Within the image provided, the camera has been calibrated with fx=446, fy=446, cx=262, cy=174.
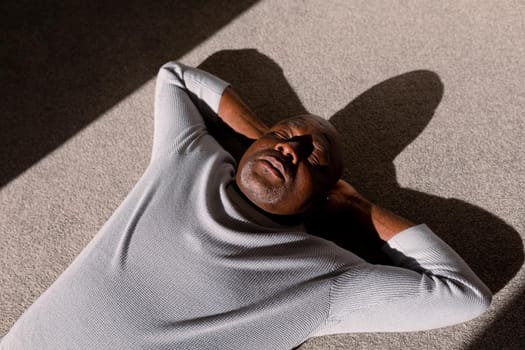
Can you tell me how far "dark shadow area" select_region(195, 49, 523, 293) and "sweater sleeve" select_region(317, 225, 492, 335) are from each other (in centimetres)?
19

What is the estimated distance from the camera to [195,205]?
1.08m

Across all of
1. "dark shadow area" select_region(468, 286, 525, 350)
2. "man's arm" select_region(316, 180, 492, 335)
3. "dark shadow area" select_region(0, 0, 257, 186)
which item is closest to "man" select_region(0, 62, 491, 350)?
"man's arm" select_region(316, 180, 492, 335)

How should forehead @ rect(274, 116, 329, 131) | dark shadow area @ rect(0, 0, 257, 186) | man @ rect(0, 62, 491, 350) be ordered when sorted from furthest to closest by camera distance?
dark shadow area @ rect(0, 0, 257, 186), forehead @ rect(274, 116, 329, 131), man @ rect(0, 62, 491, 350)

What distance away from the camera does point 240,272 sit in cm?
100

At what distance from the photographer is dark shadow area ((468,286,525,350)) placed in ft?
3.85

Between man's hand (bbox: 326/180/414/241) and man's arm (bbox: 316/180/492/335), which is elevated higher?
man's hand (bbox: 326/180/414/241)

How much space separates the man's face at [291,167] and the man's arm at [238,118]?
17cm

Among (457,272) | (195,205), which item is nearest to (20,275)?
(195,205)

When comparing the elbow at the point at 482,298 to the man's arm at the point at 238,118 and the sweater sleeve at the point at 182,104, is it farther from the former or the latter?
the sweater sleeve at the point at 182,104

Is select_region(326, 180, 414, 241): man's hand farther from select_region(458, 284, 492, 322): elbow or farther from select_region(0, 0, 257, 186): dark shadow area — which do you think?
select_region(0, 0, 257, 186): dark shadow area

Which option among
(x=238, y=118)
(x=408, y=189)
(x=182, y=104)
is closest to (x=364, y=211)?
(x=408, y=189)

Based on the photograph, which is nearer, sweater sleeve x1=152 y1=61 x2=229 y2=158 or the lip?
the lip

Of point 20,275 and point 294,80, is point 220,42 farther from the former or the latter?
point 20,275

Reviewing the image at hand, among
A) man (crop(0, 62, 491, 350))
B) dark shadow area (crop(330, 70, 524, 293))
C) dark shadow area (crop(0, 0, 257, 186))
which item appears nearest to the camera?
man (crop(0, 62, 491, 350))
